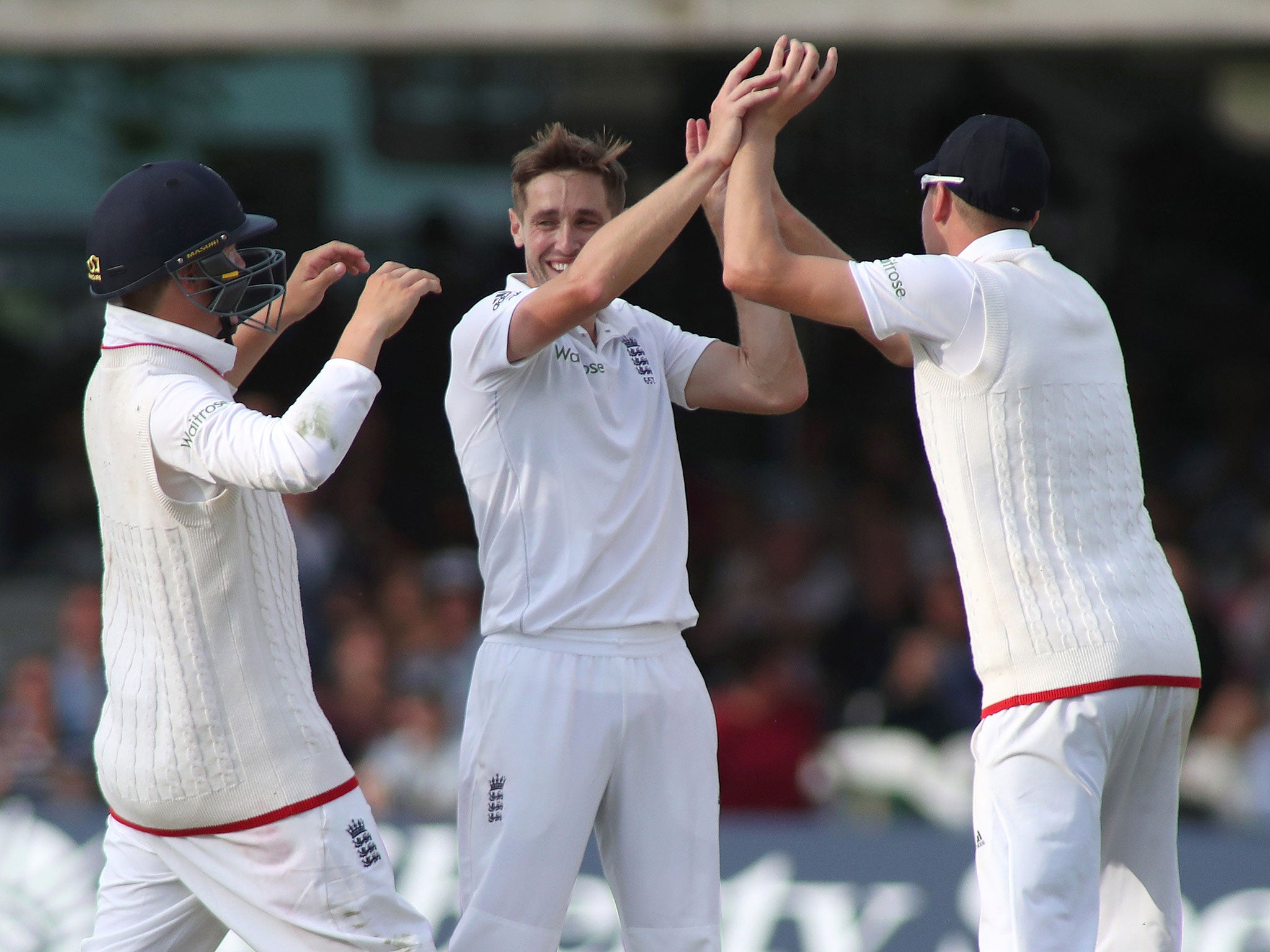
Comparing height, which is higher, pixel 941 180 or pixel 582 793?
pixel 941 180

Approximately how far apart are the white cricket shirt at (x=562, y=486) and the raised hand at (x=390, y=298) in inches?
10.2

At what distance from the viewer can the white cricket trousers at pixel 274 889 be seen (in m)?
3.08

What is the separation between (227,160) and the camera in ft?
35.8

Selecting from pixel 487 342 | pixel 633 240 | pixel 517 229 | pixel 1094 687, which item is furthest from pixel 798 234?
pixel 1094 687

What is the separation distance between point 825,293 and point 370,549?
613cm

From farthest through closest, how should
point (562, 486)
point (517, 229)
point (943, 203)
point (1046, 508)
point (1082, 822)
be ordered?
point (517, 229) < point (562, 486) < point (943, 203) < point (1046, 508) < point (1082, 822)

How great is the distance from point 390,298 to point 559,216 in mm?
613

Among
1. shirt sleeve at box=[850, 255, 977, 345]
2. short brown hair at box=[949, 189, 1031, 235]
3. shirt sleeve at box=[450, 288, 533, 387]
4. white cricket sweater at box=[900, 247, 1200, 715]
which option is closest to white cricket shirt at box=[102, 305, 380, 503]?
shirt sleeve at box=[450, 288, 533, 387]

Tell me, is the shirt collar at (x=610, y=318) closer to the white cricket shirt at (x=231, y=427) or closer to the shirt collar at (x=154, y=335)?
the white cricket shirt at (x=231, y=427)

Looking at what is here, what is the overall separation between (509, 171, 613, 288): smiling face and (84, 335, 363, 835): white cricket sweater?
781 millimetres

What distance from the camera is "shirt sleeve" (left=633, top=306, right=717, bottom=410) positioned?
3865mm

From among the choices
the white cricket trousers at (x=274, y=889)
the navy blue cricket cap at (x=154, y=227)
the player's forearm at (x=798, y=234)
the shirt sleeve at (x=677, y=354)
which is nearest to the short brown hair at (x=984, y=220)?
the player's forearm at (x=798, y=234)

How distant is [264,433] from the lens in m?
2.92

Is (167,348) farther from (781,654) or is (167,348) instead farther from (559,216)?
(781,654)
